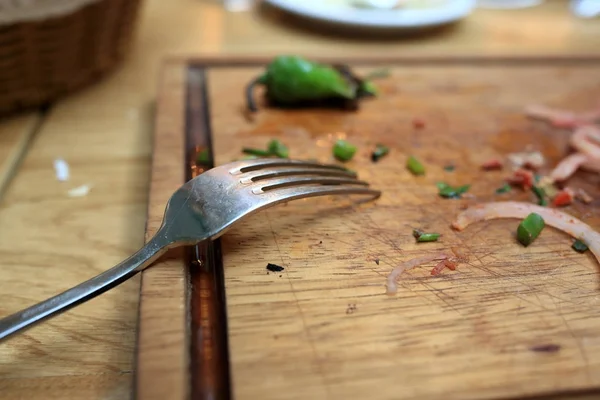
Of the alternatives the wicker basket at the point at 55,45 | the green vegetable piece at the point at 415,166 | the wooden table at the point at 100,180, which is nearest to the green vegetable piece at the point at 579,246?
the green vegetable piece at the point at 415,166

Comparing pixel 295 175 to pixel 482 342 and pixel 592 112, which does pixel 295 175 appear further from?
pixel 592 112

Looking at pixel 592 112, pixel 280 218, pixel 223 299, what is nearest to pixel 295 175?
pixel 280 218

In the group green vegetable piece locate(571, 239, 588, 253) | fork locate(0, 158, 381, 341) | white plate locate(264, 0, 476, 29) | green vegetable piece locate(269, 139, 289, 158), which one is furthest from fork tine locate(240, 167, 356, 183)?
white plate locate(264, 0, 476, 29)

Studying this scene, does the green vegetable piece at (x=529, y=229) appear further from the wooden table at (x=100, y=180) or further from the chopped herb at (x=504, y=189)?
the wooden table at (x=100, y=180)

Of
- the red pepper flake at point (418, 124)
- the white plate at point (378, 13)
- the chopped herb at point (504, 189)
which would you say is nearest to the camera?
the chopped herb at point (504, 189)

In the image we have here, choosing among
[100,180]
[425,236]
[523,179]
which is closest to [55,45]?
[100,180]

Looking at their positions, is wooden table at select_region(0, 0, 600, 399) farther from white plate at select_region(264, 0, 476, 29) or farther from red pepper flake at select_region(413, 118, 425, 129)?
red pepper flake at select_region(413, 118, 425, 129)
